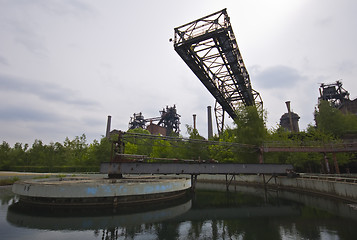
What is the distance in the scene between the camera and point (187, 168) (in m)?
19.6

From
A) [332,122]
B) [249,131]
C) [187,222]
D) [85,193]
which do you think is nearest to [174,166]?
[187,222]

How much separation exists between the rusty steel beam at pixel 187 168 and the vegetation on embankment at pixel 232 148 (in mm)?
2219

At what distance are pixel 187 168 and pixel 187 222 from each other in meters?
8.07

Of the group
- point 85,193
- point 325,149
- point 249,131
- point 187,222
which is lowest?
point 187,222

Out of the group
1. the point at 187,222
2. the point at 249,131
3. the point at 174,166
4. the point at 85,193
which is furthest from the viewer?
the point at 249,131

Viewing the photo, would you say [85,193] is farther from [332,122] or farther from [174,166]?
[332,122]

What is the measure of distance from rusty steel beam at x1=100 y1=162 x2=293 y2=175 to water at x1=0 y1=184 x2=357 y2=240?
396 centimetres

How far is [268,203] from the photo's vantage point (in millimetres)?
17047

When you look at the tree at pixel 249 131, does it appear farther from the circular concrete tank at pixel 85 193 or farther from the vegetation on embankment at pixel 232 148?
the circular concrete tank at pixel 85 193

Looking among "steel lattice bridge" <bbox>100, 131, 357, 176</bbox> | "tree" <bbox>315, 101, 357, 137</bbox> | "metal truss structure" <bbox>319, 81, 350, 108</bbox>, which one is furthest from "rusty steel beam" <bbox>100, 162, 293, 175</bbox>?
"metal truss structure" <bbox>319, 81, 350, 108</bbox>

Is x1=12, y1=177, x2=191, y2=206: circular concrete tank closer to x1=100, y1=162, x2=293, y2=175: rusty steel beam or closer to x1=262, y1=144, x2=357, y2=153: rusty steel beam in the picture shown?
x1=100, y1=162, x2=293, y2=175: rusty steel beam

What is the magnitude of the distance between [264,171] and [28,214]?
22086 millimetres

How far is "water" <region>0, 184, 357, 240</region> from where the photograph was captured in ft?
30.5

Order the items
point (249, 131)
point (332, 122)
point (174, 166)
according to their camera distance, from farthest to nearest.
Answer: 1. point (332, 122)
2. point (249, 131)
3. point (174, 166)
